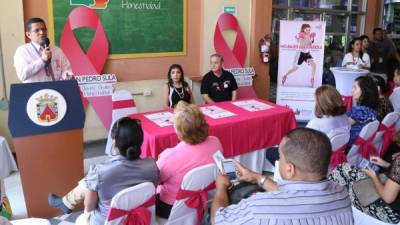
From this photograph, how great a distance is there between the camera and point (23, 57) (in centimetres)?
328

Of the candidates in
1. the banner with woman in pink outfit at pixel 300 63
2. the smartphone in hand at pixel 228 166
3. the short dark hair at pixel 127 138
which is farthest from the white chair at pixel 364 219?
the banner with woman in pink outfit at pixel 300 63

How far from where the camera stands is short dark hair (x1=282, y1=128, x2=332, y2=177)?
52.2 inches

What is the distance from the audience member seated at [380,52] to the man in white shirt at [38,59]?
629 cm

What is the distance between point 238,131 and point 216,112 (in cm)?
34

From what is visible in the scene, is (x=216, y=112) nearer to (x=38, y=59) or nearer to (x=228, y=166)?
(x=228, y=166)

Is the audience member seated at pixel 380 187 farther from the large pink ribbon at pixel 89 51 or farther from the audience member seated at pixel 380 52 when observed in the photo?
the audience member seated at pixel 380 52

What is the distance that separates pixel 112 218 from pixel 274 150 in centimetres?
223

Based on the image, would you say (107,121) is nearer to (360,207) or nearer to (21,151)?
(21,151)

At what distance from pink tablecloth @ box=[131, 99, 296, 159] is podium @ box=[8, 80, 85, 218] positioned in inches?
21.9

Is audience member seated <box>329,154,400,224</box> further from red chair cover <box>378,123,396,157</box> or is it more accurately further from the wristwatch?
red chair cover <box>378,123,396,157</box>

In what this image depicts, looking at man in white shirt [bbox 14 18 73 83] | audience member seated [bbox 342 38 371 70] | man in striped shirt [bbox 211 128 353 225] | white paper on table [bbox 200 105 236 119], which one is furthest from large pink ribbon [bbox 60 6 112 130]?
audience member seated [bbox 342 38 371 70]

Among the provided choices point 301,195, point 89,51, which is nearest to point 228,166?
point 301,195

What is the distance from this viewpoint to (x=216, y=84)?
491 centimetres

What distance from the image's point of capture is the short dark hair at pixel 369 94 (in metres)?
3.42
